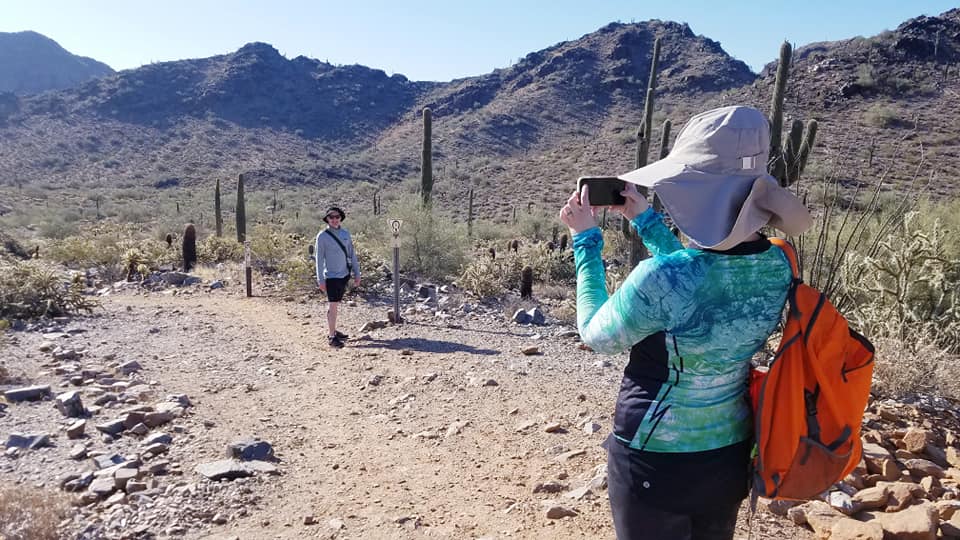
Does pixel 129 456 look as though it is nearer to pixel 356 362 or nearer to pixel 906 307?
pixel 356 362

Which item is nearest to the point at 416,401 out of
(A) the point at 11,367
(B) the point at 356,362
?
(B) the point at 356,362

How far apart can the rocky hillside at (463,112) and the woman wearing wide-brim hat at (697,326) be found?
25.5 meters

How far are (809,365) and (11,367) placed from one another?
22.9 ft

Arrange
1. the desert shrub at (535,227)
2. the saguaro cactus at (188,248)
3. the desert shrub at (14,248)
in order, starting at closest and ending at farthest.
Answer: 1. the saguaro cactus at (188,248)
2. the desert shrub at (14,248)
3. the desert shrub at (535,227)

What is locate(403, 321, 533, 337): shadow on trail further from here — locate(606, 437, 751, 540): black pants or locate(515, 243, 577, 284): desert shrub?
locate(606, 437, 751, 540): black pants

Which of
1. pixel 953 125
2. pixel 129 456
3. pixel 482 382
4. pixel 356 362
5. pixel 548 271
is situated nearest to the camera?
pixel 129 456

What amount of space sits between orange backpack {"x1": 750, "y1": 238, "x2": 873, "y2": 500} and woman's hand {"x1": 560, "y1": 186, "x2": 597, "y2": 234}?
1.94 ft

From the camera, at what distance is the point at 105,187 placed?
4456cm

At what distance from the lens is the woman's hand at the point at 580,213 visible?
197cm

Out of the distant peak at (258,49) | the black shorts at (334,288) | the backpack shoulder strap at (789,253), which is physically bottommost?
the black shorts at (334,288)

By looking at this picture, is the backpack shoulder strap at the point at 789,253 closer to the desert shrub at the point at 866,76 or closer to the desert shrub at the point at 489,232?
the desert shrub at the point at 489,232

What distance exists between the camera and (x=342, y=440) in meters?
4.66

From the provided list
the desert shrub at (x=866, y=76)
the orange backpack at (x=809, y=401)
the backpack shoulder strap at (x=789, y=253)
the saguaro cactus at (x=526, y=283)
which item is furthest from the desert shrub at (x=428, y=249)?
the desert shrub at (x=866, y=76)

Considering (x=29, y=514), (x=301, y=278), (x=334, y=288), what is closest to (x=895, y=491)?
(x=29, y=514)
